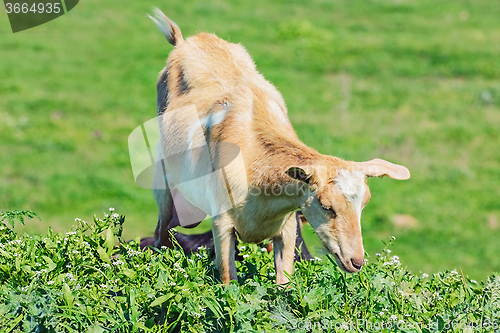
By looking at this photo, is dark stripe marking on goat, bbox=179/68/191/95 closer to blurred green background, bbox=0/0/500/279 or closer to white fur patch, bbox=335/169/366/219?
white fur patch, bbox=335/169/366/219

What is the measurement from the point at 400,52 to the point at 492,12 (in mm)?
4482

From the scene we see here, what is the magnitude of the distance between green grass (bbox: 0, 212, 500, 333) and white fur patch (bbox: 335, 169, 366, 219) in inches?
21.3

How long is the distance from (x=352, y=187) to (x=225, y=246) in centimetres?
120

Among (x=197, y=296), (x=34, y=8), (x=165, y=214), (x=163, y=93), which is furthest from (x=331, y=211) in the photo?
(x=34, y=8)

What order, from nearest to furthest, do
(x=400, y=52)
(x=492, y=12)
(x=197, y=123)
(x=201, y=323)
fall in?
(x=201, y=323)
(x=197, y=123)
(x=400, y=52)
(x=492, y=12)

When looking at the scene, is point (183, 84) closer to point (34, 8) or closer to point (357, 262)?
point (357, 262)

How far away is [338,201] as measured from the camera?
4.59 m

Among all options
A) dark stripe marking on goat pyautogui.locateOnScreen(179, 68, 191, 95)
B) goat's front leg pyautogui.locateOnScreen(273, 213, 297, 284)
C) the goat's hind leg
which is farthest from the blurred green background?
goat's front leg pyautogui.locateOnScreen(273, 213, 297, 284)

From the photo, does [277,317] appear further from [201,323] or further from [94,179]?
[94,179]

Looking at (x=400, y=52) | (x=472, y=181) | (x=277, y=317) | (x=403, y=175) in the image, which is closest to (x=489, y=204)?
(x=472, y=181)

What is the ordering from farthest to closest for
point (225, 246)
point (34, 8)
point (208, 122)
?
point (34, 8), point (208, 122), point (225, 246)

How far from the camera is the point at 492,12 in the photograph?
21875 mm

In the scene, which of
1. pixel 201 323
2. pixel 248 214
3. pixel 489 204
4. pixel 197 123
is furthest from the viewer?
pixel 489 204

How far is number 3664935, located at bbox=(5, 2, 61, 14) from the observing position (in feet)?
→ 59.3
